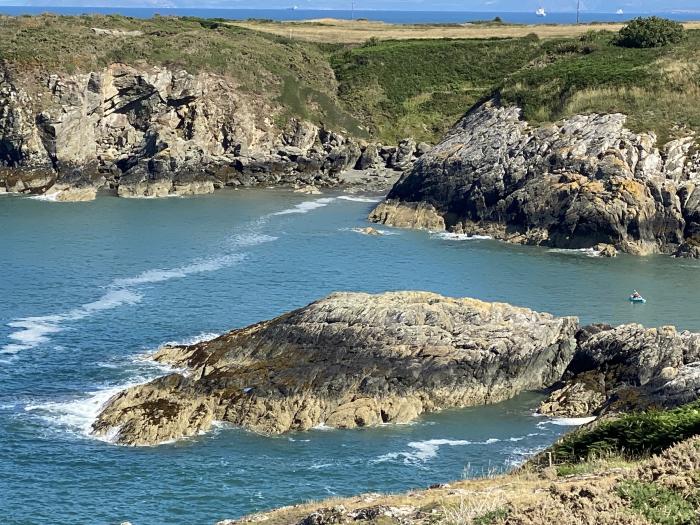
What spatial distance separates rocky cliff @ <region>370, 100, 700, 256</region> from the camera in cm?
8725

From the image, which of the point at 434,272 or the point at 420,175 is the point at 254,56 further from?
the point at 434,272

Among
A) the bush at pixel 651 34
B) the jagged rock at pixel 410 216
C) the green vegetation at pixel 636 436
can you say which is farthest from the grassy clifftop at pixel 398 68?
the green vegetation at pixel 636 436

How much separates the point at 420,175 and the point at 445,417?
5378cm

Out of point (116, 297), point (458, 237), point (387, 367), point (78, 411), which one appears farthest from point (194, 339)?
point (458, 237)

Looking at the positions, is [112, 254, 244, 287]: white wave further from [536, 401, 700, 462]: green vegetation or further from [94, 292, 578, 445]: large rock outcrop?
[536, 401, 700, 462]: green vegetation

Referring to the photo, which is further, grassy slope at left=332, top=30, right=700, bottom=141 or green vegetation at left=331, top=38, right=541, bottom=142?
green vegetation at left=331, top=38, right=541, bottom=142

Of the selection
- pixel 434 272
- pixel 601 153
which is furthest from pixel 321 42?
pixel 434 272

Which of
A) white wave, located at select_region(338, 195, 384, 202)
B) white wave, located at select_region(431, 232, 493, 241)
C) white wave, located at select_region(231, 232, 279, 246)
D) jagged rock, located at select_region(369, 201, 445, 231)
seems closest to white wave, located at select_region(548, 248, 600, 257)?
white wave, located at select_region(431, 232, 493, 241)

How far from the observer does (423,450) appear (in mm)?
45656

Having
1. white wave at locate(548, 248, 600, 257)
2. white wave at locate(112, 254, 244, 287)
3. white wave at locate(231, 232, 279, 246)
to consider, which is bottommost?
white wave at locate(548, 248, 600, 257)

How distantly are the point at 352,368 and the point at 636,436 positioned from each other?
22844mm

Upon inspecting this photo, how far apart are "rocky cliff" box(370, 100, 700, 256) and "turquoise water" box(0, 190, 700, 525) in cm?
351

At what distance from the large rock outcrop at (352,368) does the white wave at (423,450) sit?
9.08ft

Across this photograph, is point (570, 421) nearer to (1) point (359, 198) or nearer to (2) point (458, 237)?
(2) point (458, 237)
